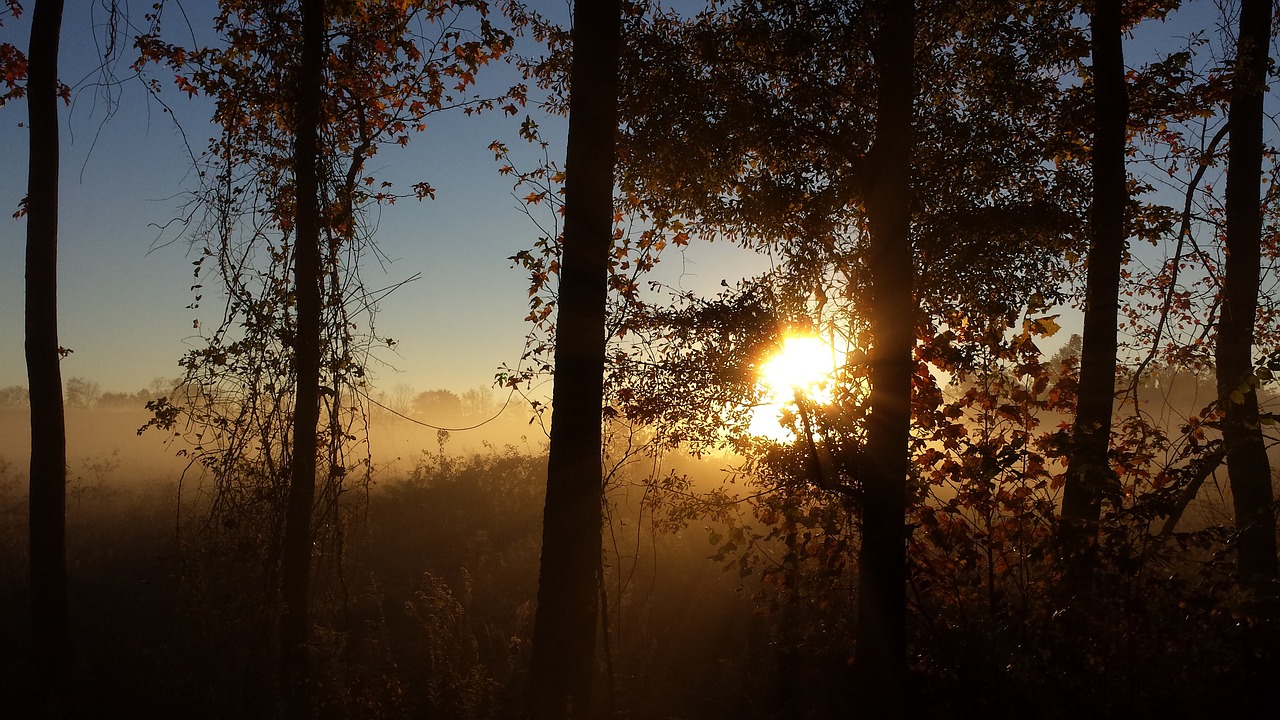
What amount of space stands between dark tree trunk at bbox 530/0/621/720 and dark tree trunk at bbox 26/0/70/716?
732cm

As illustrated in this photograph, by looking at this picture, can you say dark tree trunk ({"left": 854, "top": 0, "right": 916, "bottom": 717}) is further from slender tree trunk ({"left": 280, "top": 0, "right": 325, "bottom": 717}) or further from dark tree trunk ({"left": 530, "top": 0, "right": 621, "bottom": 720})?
slender tree trunk ({"left": 280, "top": 0, "right": 325, "bottom": 717})

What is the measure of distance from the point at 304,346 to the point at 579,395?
13.6 ft

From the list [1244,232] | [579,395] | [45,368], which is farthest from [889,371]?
[45,368]

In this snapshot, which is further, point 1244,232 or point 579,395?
point 1244,232

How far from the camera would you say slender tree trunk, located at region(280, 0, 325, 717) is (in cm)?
741

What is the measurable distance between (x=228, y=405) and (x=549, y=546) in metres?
4.42

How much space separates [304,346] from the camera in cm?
740

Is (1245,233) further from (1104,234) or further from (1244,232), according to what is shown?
(1104,234)

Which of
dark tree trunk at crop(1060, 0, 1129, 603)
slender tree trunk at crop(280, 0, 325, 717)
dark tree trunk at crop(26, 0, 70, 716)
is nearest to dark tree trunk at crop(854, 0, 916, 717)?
dark tree trunk at crop(1060, 0, 1129, 603)

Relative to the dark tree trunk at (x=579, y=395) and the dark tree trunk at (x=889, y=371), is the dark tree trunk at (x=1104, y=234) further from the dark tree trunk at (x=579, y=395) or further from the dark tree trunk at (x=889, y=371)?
the dark tree trunk at (x=579, y=395)

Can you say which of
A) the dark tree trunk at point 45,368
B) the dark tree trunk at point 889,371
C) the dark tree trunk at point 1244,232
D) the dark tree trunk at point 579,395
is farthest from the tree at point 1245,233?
the dark tree trunk at point 45,368

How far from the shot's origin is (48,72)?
8.35 meters

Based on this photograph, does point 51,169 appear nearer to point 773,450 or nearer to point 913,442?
point 773,450

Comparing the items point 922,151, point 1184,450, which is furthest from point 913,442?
point 922,151
